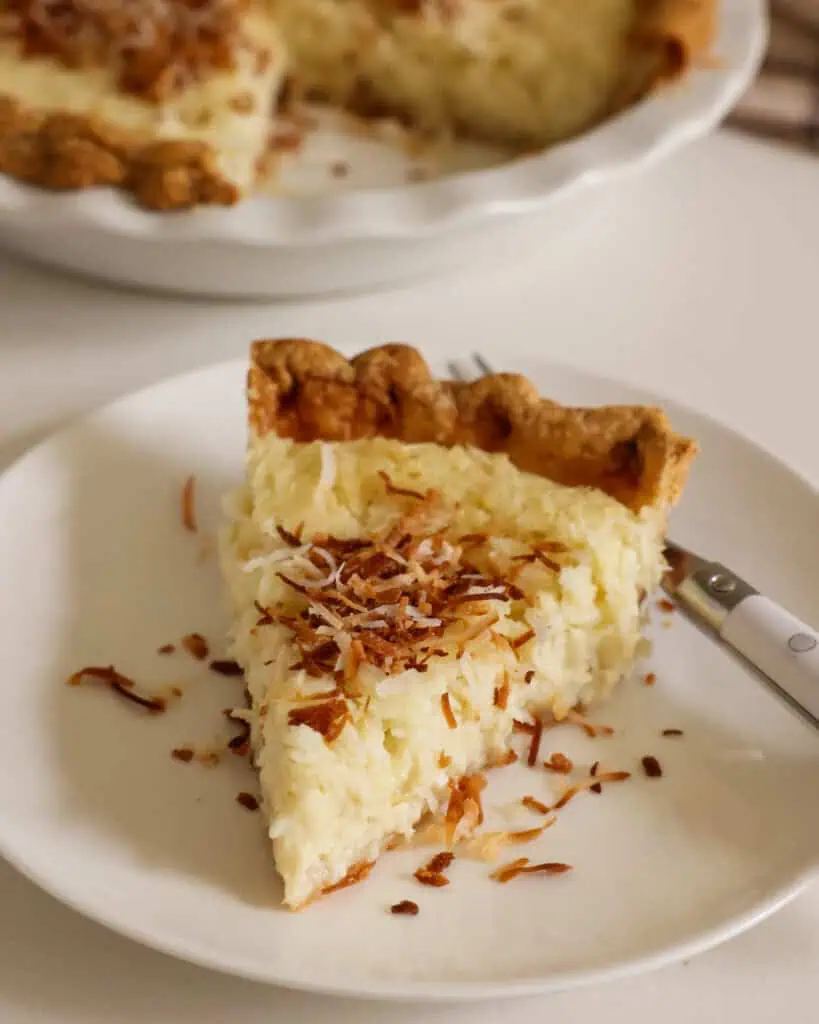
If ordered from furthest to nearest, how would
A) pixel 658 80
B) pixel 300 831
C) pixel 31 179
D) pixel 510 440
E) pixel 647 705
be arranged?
pixel 658 80
pixel 31 179
pixel 510 440
pixel 647 705
pixel 300 831

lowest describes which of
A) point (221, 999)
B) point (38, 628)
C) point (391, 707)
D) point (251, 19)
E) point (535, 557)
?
point (221, 999)

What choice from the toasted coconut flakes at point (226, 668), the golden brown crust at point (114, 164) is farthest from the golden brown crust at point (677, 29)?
the toasted coconut flakes at point (226, 668)

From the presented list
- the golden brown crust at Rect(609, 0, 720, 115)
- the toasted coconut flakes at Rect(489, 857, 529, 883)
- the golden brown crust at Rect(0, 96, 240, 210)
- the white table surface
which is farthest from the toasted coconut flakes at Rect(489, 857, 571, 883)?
the golden brown crust at Rect(609, 0, 720, 115)

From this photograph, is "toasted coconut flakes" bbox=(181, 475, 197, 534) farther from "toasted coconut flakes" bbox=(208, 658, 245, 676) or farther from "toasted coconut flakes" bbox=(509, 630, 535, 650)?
"toasted coconut flakes" bbox=(509, 630, 535, 650)

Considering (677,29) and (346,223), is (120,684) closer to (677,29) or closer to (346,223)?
(346,223)

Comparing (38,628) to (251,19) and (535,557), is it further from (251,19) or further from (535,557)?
(251,19)

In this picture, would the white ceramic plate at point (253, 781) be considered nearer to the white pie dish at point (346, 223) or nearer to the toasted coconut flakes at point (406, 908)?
the toasted coconut flakes at point (406, 908)

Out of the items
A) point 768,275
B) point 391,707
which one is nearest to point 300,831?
point 391,707
